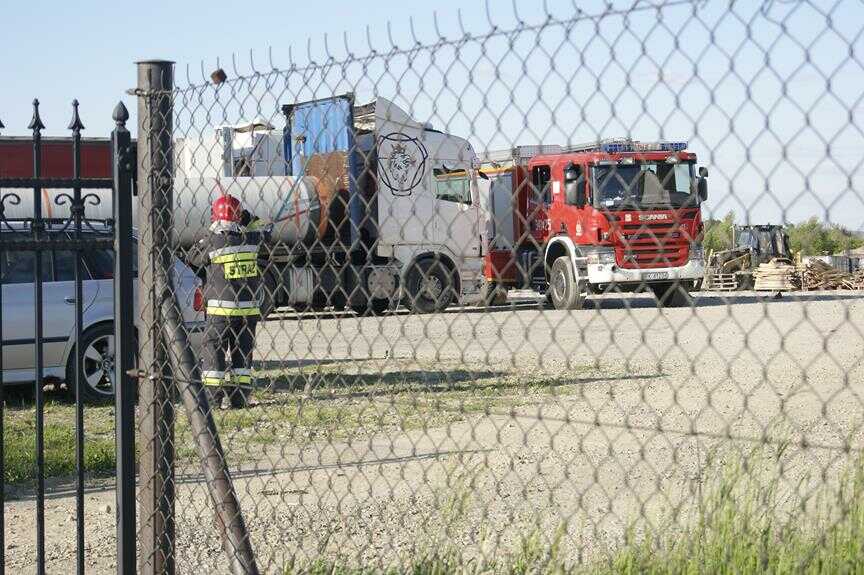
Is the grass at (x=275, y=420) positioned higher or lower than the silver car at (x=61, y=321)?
lower

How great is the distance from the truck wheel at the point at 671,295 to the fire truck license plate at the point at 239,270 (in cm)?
633

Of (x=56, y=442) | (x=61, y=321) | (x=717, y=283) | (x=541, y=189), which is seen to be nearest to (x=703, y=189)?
(x=541, y=189)

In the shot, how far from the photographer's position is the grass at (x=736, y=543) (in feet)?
10.0

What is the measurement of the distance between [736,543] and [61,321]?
7587 mm

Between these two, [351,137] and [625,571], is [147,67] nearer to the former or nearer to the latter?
[351,137]

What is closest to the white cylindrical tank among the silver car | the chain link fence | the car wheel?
the chain link fence

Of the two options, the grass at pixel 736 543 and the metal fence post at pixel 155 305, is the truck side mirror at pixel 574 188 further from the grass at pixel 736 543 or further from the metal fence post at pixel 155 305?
the metal fence post at pixel 155 305

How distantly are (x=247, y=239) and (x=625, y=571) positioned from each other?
21.5ft

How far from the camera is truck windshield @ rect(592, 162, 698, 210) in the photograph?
264cm

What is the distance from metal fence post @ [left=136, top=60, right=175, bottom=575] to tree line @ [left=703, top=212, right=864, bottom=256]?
203 centimetres

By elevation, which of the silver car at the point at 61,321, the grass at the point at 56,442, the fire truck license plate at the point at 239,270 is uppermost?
the fire truck license plate at the point at 239,270

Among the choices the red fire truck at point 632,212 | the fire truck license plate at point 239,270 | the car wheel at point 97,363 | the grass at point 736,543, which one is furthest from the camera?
the car wheel at point 97,363

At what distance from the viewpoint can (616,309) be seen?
325 cm

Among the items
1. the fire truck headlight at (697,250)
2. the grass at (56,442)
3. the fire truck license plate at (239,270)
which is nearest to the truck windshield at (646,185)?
the fire truck headlight at (697,250)
